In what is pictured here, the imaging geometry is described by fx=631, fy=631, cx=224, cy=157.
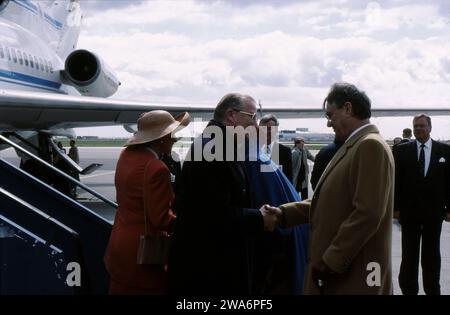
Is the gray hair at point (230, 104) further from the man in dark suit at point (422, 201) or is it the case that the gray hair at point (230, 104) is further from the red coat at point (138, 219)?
the man in dark suit at point (422, 201)

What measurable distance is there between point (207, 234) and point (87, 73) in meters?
15.3

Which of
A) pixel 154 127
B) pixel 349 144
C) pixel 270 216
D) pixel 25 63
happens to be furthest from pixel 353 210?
pixel 25 63

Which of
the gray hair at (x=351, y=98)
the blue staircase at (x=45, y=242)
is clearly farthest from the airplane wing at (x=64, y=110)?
the gray hair at (x=351, y=98)

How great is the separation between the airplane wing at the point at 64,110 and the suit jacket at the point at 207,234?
9230mm

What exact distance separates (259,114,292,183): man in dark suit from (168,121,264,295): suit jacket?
2162 mm

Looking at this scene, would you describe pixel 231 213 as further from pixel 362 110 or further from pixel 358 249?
pixel 362 110

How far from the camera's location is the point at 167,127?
3693 millimetres

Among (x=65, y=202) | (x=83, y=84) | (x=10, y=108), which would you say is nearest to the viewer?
(x=65, y=202)

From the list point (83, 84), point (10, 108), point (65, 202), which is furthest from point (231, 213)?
point (83, 84)

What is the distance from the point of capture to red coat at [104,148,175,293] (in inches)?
133

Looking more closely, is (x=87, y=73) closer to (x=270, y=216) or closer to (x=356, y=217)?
(x=270, y=216)

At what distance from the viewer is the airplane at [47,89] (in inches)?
506

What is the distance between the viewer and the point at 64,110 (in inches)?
530

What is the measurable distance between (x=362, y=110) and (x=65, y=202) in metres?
2.23
